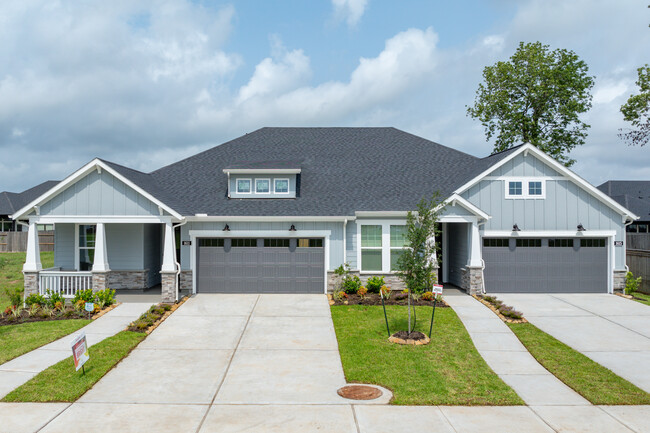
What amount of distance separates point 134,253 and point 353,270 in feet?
29.1

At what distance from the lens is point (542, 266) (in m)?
19.2

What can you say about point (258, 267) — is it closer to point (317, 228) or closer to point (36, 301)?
point (317, 228)

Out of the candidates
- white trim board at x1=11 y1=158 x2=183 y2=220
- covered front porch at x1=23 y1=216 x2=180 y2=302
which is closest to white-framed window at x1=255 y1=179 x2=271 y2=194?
covered front porch at x1=23 y1=216 x2=180 y2=302

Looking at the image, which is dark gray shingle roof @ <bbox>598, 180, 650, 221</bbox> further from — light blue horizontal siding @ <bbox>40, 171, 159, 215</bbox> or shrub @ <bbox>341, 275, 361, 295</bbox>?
light blue horizontal siding @ <bbox>40, 171, 159, 215</bbox>

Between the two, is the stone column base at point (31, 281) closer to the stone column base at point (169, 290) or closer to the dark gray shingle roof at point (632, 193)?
the stone column base at point (169, 290)

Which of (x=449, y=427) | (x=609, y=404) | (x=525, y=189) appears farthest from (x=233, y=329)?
(x=525, y=189)

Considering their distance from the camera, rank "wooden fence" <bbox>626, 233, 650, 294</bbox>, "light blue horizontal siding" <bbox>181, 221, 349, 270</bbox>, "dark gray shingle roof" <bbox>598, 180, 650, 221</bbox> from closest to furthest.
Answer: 1. "light blue horizontal siding" <bbox>181, 221, 349, 270</bbox>
2. "wooden fence" <bbox>626, 233, 650, 294</bbox>
3. "dark gray shingle roof" <bbox>598, 180, 650, 221</bbox>

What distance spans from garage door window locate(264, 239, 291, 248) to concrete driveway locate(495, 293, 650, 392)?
8525mm

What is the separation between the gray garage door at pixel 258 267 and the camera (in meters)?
18.6

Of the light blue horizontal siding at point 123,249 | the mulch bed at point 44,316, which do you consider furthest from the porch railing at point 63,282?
the mulch bed at point 44,316

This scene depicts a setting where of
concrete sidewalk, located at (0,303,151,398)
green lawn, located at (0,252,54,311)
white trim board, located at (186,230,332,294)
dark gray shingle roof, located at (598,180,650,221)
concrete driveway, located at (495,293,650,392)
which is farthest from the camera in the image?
dark gray shingle roof, located at (598,180,650,221)

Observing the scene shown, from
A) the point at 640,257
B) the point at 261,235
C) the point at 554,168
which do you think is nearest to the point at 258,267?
the point at 261,235

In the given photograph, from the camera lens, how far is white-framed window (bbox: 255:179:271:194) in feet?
66.3

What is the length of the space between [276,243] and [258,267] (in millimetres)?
1170
